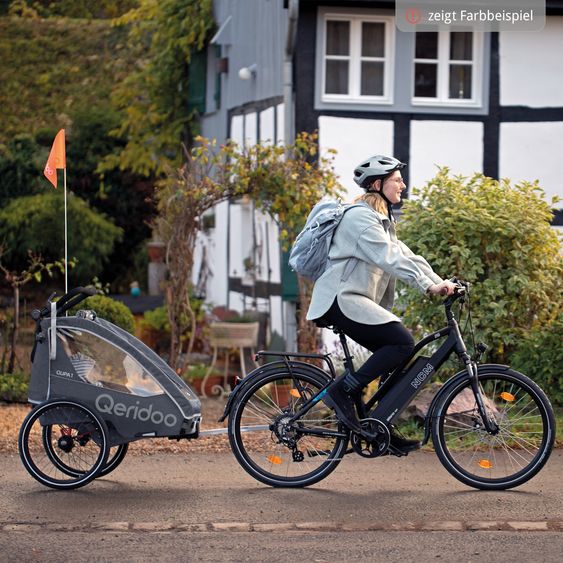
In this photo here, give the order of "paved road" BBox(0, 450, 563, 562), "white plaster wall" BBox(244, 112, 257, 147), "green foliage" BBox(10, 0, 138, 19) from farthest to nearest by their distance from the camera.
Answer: "green foliage" BBox(10, 0, 138, 19) → "white plaster wall" BBox(244, 112, 257, 147) → "paved road" BBox(0, 450, 563, 562)

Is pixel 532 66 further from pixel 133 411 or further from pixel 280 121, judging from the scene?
pixel 133 411

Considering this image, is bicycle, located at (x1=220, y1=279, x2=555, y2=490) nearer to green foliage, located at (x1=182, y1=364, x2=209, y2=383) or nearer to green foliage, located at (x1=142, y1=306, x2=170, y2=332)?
green foliage, located at (x1=182, y1=364, x2=209, y2=383)

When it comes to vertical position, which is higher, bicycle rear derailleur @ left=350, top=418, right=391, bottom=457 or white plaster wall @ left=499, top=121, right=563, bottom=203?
white plaster wall @ left=499, top=121, right=563, bottom=203

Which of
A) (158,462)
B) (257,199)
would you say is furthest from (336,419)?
(257,199)

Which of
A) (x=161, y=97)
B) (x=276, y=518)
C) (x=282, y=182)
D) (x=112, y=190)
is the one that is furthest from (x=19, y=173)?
(x=276, y=518)

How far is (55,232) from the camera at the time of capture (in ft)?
76.8

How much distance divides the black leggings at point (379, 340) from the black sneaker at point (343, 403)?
11cm

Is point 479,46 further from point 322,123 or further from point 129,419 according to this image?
point 129,419

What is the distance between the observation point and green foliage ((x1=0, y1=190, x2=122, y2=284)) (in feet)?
76.3

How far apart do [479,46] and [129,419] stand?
8852mm

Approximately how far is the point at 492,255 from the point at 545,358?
1.04m


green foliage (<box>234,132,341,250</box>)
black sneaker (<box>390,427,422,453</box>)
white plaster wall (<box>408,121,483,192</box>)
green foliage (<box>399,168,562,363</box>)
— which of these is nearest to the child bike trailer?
black sneaker (<box>390,427,422,453</box>)

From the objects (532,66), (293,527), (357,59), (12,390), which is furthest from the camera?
(532,66)

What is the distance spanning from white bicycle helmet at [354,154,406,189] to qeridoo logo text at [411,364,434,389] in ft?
3.51
